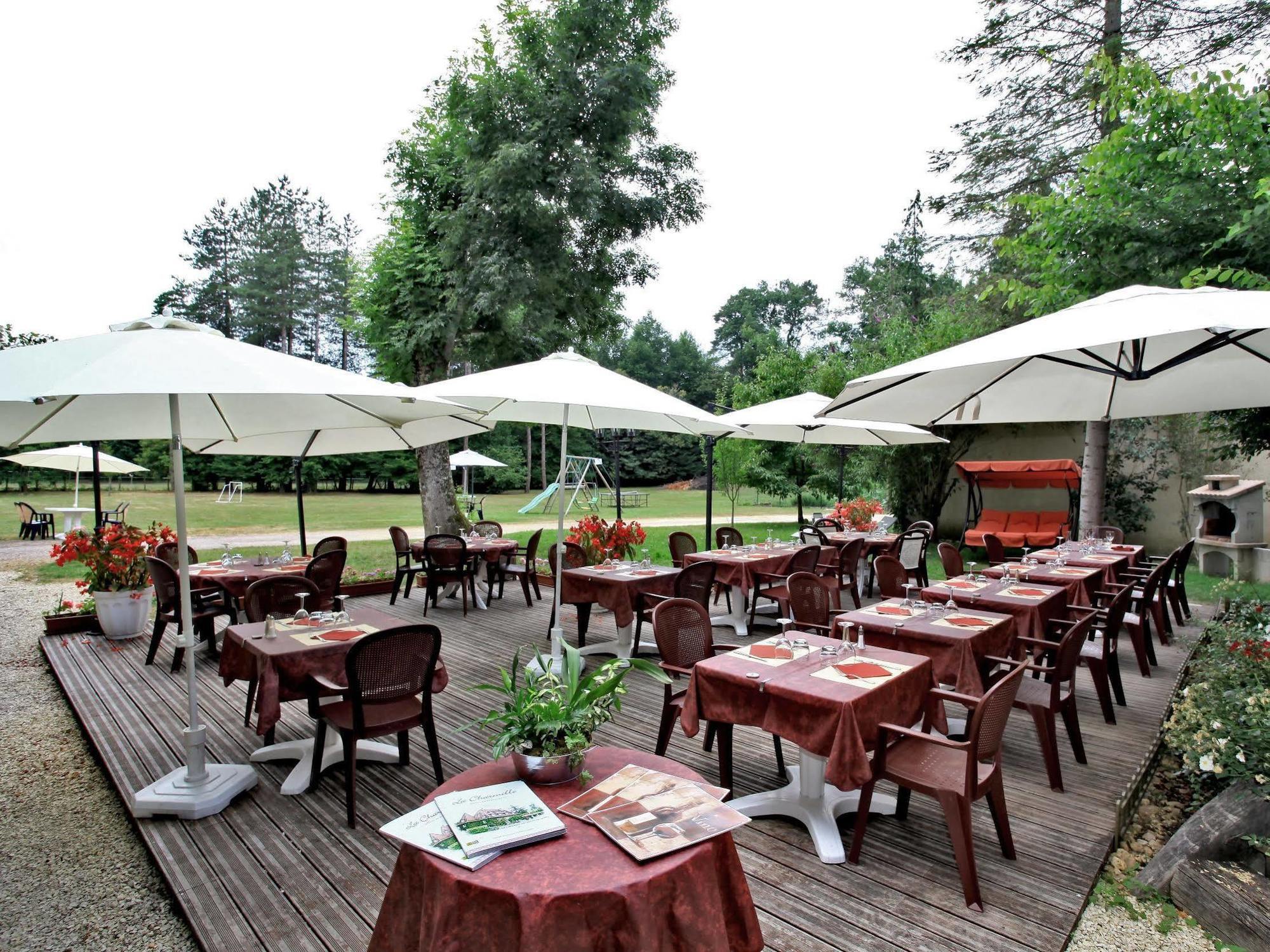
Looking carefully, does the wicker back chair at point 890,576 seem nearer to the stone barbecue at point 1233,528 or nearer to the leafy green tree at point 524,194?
the stone barbecue at point 1233,528

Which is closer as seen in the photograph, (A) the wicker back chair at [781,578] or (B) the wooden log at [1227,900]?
(B) the wooden log at [1227,900]

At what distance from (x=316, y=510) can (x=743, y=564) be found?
24.0m

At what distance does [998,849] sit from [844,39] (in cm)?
969

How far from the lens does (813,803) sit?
11.3 feet

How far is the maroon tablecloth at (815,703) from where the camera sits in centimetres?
296

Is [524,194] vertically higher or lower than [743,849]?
higher

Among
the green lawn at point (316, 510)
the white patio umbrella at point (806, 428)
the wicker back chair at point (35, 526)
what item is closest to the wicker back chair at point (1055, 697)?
the white patio umbrella at point (806, 428)

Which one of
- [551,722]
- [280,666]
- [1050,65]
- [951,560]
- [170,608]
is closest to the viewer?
→ [551,722]

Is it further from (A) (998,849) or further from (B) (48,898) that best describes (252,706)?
(A) (998,849)

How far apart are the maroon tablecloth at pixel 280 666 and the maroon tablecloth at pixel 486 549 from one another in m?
4.12

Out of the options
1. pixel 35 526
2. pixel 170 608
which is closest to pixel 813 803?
pixel 170 608

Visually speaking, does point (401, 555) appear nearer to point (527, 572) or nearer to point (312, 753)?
point (527, 572)

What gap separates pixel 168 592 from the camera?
625 centimetres

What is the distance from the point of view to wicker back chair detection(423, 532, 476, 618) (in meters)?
8.38
